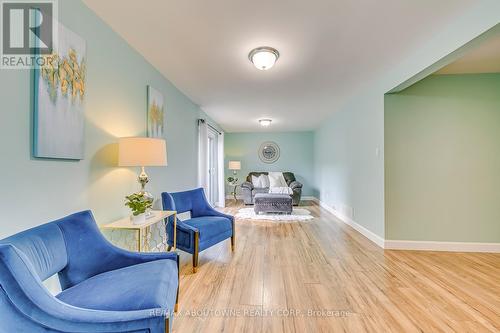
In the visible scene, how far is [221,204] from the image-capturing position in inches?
261

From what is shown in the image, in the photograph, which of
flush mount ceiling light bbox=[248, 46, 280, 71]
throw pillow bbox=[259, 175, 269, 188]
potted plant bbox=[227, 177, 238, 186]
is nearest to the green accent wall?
flush mount ceiling light bbox=[248, 46, 280, 71]

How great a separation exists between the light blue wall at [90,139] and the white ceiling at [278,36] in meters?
0.20

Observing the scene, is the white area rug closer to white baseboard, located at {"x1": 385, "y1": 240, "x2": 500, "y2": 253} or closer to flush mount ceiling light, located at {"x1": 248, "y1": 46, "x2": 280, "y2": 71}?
white baseboard, located at {"x1": 385, "y1": 240, "x2": 500, "y2": 253}

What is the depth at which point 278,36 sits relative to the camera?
7.27 ft

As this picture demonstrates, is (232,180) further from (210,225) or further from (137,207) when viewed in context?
(137,207)

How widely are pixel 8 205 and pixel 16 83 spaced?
677mm

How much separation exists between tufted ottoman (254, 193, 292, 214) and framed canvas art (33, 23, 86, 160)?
416 cm

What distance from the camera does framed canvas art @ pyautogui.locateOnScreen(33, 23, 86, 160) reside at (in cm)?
141

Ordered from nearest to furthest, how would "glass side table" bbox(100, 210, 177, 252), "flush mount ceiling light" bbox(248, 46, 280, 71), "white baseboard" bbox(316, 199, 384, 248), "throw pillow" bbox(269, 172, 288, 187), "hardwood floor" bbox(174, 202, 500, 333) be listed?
"hardwood floor" bbox(174, 202, 500, 333) < "glass side table" bbox(100, 210, 177, 252) < "flush mount ceiling light" bbox(248, 46, 280, 71) < "white baseboard" bbox(316, 199, 384, 248) < "throw pillow" bbox(269, 172, 288, 187)

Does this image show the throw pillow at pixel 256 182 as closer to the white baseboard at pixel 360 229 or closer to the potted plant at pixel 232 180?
the potted plant at pixel 232 180

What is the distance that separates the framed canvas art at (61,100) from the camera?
4.61 feet

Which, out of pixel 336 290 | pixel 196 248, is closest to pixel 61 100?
pixel 196 248

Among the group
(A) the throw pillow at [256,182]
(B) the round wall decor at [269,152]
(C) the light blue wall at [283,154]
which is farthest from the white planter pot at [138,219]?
(B) the round wall decor at [269,152]

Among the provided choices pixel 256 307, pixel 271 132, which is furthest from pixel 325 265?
pixel 271 132
